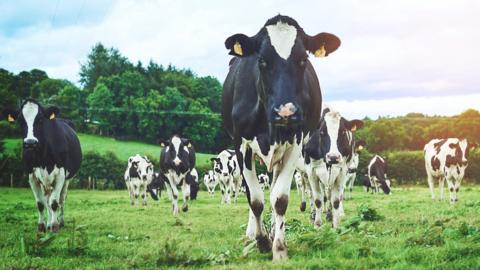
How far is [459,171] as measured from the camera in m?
23.3

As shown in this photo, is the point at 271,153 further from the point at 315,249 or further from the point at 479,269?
the point at 479,269

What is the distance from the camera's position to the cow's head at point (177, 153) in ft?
66.6

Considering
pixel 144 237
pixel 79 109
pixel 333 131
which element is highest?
pixel 79 109

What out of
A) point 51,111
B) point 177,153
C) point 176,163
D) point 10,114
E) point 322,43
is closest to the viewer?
point 322,43

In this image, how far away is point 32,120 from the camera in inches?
453

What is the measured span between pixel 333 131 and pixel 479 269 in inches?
241

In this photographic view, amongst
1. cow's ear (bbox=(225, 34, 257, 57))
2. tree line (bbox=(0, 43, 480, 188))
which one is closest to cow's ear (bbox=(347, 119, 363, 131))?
cow's ear (bbox=(225, 34, 257, 57))

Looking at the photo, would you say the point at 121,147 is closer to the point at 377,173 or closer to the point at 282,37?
the point at 377,173

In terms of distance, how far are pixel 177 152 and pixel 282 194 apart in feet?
46.2

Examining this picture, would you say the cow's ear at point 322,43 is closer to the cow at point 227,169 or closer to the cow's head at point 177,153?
the cow's head at point 177,153

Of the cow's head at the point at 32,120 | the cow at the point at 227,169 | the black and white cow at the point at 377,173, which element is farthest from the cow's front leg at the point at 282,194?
the black and white cow at the point at 377,173

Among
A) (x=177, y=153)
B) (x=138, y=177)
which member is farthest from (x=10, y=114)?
(x=138, y=177)

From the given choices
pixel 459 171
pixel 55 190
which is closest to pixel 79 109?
pixel 459 171

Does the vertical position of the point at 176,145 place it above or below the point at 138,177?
above
